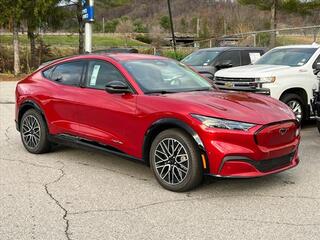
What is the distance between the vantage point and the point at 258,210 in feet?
15.8

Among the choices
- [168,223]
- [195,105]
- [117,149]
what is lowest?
[168,223]

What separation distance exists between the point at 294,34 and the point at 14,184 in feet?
72.2

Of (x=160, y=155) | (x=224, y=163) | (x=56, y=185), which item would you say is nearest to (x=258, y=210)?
(x=224, y=163)

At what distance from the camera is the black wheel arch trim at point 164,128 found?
5109 mm

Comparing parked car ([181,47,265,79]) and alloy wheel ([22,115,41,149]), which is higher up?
parked car ([181,47,265,79])

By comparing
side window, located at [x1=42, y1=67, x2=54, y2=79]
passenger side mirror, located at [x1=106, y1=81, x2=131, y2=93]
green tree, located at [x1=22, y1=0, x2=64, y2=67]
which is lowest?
passenger side mirror, located at [x1=106, y1=81, x2=131, y2=93]

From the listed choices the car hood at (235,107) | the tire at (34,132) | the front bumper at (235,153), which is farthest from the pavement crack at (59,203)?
the car hood at (235,107)

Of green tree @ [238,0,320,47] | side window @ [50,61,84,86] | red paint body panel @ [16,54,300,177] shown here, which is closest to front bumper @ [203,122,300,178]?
red paint body panel @ [16,54,300,177]

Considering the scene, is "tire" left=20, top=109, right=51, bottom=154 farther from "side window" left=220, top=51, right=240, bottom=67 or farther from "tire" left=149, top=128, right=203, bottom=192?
"side window" left=220, top=51, right=240, bottom=67

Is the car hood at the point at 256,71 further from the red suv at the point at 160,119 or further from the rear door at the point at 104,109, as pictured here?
the rear door at the point at 104,109

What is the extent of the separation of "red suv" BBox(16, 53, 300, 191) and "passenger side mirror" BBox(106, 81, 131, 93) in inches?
0.5

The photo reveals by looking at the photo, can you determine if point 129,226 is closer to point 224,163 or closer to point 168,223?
point 168,223

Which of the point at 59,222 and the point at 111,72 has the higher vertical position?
the point at 111,72

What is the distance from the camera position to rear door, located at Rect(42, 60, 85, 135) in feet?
21.7
